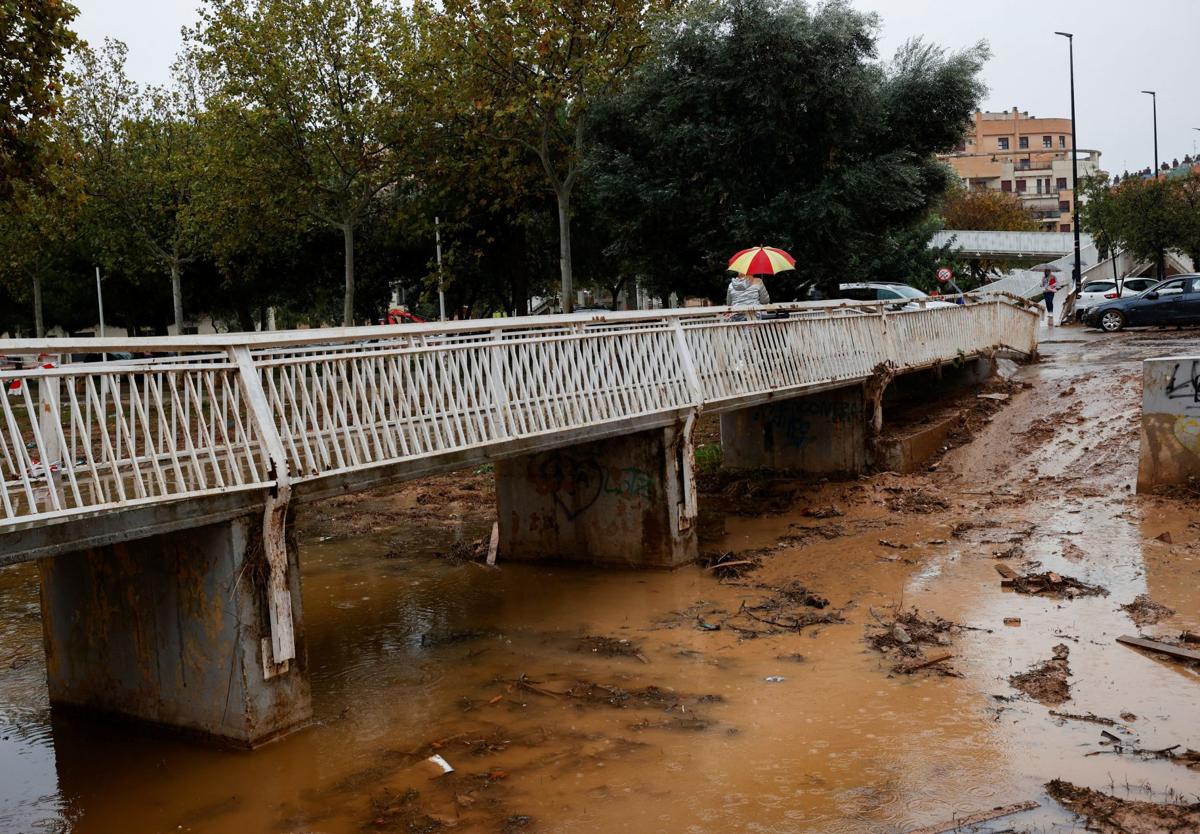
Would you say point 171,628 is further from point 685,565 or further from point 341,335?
point 685,565

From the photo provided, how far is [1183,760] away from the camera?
6719 millimetres

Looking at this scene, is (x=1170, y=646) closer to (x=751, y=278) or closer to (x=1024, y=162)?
(x=751, y=278)

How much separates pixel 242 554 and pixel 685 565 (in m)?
5.92

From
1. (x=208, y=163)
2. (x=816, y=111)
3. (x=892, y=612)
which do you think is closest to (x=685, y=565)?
(x=892, y=612)

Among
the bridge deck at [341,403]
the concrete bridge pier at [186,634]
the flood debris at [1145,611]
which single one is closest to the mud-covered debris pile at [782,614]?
the bridge deck at [341,403]

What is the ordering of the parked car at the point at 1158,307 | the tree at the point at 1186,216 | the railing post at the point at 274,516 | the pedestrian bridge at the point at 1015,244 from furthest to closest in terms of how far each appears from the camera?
the pedestrian bridge at the point at 1015,244
the tree at the point at 1186,216
the parked car at the point at 1158,307
the railing post at the point at 274,516

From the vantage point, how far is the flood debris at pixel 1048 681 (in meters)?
7.87

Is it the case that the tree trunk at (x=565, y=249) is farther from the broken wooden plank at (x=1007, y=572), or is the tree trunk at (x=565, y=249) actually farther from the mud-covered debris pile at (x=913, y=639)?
the mud-covered debris pile at (x=913, y=639)

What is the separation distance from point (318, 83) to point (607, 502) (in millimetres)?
15295

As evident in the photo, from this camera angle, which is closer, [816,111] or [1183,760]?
[1183,760]

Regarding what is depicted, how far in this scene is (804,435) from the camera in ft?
53.6

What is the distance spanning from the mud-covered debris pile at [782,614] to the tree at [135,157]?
74.3ft

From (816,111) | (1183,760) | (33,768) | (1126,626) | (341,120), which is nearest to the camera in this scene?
(1183,760)

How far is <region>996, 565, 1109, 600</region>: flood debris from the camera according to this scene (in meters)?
10.4
